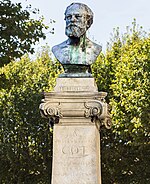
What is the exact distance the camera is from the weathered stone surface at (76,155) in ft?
28.8

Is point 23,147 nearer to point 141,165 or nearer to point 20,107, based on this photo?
point 20,107

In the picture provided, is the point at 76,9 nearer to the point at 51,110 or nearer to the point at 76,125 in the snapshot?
the point at 51,110

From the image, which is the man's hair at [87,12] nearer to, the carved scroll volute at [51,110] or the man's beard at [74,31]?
the man's beard at [74,31]

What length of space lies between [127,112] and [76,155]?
481 inches

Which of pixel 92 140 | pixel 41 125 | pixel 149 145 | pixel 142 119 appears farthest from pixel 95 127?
pixel 41 125

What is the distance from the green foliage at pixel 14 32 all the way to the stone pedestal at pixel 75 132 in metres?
6.43

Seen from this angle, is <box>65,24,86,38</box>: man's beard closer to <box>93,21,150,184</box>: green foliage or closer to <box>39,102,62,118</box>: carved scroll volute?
<box>39,102,62,118</box>: carved scroll volute

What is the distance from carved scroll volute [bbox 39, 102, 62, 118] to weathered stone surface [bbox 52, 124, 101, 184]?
0.22 m

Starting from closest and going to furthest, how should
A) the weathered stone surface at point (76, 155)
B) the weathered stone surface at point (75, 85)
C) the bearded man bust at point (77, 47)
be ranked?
the weathered stone surface at point (76, 155)
the weathered stone surface at point (75, 85)
the bearded man bust at point (77, 47)

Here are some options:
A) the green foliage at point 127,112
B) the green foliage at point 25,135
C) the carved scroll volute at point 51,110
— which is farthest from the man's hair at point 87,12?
the green foliage at point 25,135

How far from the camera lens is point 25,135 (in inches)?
983

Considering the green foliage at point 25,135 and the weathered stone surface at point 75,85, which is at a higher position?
the weathered stone surface at point 75,85

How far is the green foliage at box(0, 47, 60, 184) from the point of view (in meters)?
24.6

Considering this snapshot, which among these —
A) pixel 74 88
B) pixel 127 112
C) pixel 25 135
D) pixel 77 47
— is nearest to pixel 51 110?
pixel 74 88
